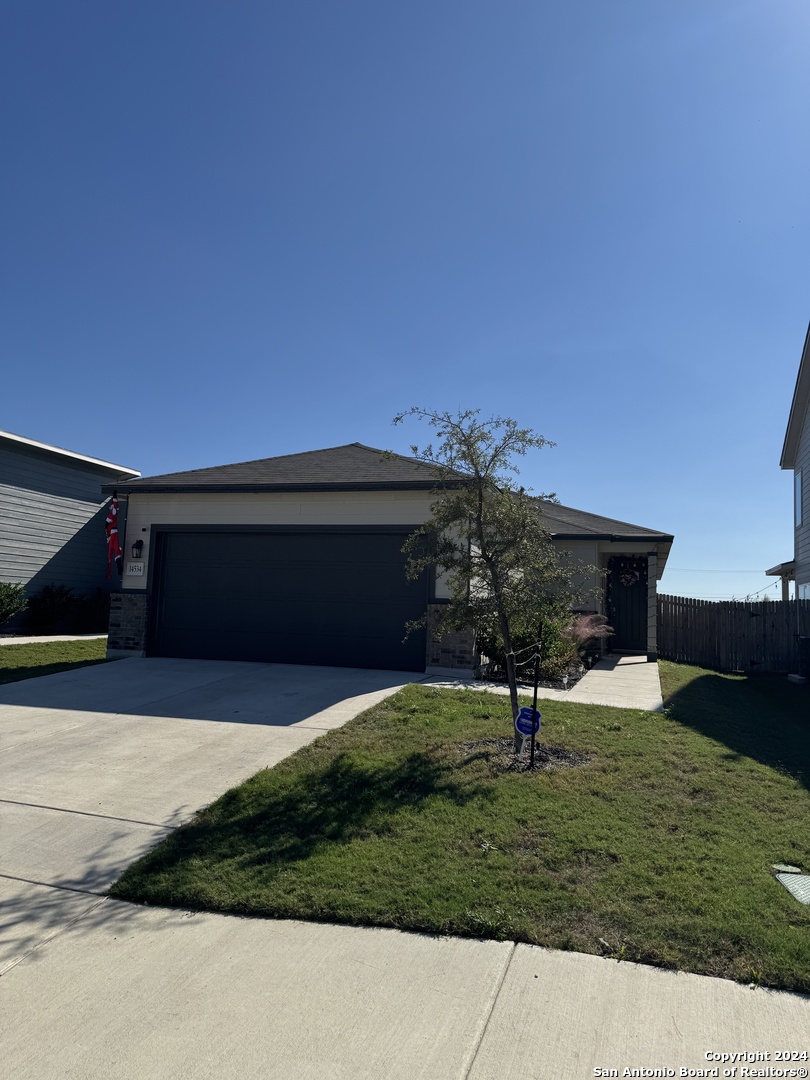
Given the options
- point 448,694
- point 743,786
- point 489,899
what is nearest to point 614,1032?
point 489,899

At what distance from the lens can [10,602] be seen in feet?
53.5

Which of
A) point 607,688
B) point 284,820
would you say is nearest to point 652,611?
point 607,688

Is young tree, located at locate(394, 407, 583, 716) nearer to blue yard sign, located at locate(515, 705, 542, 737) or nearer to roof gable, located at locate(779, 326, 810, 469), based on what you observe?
blue yard sign, located at locate(515, 705, 542, 737)

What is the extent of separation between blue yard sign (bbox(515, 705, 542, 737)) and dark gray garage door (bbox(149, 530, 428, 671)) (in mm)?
5118

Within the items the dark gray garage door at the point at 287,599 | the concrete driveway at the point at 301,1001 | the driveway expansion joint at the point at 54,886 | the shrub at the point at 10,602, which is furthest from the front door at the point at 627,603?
the driveway expansion joint at the point at 54,886

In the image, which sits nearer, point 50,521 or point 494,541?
point 494,541

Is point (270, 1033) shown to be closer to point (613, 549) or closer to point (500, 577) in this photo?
point (500, 577)

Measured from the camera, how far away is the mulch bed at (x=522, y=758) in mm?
6164

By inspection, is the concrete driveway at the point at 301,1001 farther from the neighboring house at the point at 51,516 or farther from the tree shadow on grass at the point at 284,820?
the neighboring house at the point at 51,516

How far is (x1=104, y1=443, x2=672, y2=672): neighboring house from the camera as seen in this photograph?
1147cm

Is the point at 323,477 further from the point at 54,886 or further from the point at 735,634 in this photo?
the point at 735,634

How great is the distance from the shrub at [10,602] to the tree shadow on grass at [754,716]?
14882 millimetres

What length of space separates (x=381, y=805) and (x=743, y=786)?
3.18m

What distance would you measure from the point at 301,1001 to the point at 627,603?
640 inches
